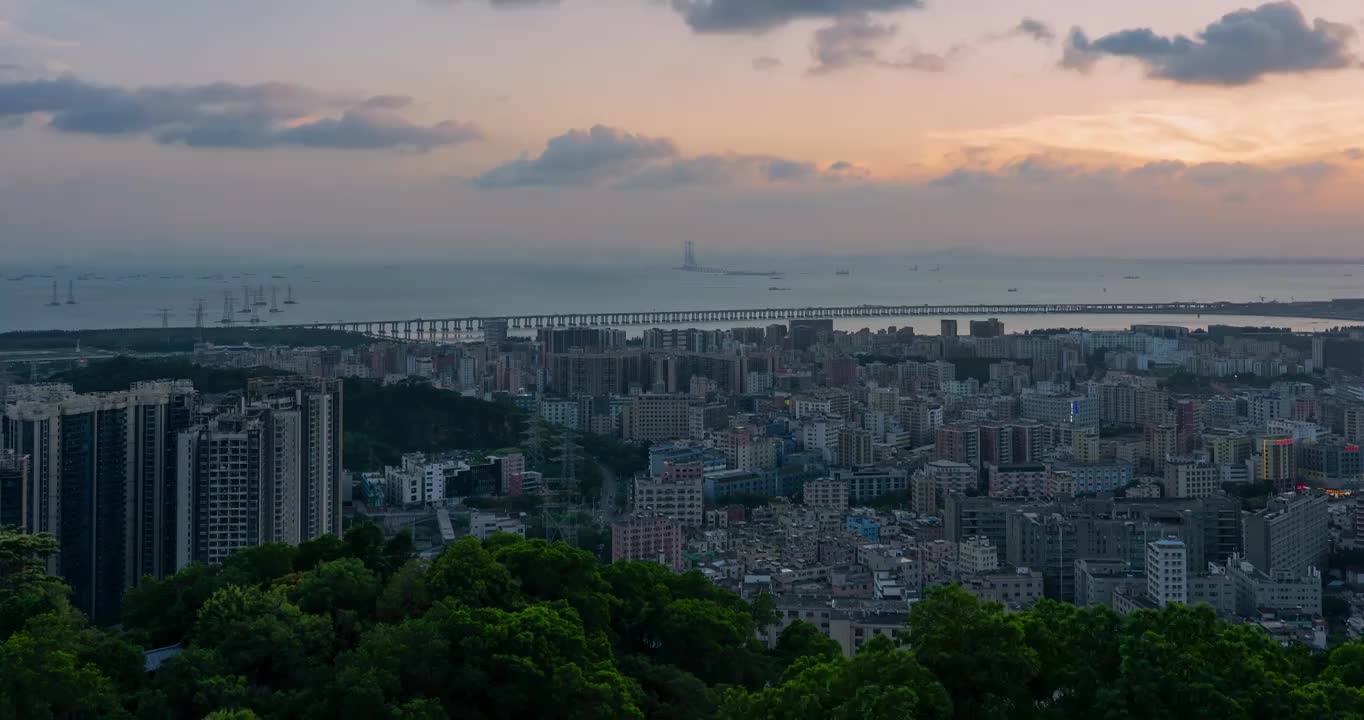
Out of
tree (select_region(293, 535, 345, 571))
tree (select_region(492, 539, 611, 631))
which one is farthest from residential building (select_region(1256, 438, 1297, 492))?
tree (select_region(293, 535, 345, 571))

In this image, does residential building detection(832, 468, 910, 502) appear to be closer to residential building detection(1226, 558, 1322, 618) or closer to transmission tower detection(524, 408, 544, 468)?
transmission tower detection(524, 408, 544, 468)

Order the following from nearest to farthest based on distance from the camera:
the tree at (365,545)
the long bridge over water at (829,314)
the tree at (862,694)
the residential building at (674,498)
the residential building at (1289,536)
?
the tree at (862,694)
the tree at (365,545)
the residential building at (1289,536)
the residential building at (674,498)
the long bridge over water at (829,314)

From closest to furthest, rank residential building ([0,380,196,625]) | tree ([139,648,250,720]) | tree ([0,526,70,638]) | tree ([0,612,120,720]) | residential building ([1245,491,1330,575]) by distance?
Result: tree ([0,612,120,720]), tree ([139,648,250,720]), tree ([0,526,70,638]), residential building ([0,380,196,625]), residential building ([1245,491,1330,575])

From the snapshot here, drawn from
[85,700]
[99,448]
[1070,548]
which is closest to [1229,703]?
[85,700]

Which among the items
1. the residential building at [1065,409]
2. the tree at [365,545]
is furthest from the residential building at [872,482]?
the tree at [365,545]

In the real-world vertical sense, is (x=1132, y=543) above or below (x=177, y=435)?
below

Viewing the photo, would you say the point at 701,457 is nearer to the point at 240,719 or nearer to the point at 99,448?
the point at 99,448

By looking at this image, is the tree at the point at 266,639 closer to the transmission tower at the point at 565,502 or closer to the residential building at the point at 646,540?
the transmission tower at the point at 565,502
